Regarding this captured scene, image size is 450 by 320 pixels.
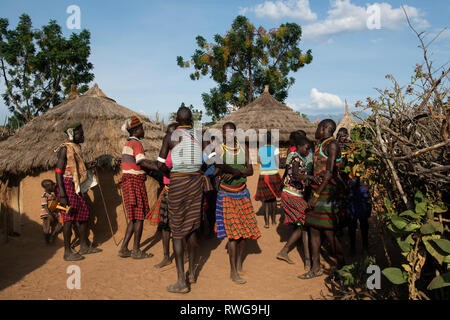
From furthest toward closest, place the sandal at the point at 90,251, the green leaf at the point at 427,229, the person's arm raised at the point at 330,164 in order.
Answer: the sandal at the point at 90,251, the person's arm raised at the point at 330,164, the green leaf at the point at 427,229

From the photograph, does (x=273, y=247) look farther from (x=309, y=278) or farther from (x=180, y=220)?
(x=180, y=220)

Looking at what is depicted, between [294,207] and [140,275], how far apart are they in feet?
7.22

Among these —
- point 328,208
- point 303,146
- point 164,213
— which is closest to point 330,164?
point 328,208

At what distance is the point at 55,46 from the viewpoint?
701 inches

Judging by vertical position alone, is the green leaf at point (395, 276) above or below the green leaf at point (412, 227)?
below

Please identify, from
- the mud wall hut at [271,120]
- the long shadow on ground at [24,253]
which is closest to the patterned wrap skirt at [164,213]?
the long shadow on ground at [24,253]

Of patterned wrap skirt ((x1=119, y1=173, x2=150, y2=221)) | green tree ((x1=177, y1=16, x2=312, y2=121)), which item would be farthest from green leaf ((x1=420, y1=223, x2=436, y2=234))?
green tree ((x1=177, y1=16, x2=312, y2=121))

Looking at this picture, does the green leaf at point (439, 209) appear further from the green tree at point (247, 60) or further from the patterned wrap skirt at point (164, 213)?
the green tree at point (247, 60)

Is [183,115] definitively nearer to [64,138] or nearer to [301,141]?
[301,141]

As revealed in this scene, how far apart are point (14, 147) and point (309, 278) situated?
560 cm

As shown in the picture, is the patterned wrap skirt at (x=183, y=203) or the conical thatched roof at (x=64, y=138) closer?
the patterned wrap skirt at (x=183, y=203)

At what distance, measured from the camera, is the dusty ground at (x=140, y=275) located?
3.63 m

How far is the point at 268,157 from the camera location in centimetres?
617
